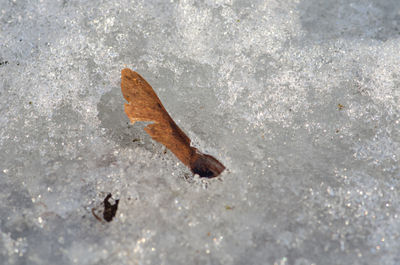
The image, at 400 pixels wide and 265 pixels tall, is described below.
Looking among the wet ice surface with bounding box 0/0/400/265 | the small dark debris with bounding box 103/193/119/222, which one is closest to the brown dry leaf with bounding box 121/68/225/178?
the wet ice surface with bounding box 0/0/400/265

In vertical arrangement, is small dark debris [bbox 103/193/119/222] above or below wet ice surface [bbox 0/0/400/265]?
below

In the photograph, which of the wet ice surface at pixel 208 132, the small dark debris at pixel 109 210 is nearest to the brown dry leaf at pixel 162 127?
the wet ice surface at pixel 208 132

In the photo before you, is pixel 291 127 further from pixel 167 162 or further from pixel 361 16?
pixel 361 16

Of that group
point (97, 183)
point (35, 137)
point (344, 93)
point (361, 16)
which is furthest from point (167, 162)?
point (361, 16)

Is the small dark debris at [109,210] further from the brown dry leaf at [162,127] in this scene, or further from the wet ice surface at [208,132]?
the brown dry leaf at [162,127]

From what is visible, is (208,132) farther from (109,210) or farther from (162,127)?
(109,210)

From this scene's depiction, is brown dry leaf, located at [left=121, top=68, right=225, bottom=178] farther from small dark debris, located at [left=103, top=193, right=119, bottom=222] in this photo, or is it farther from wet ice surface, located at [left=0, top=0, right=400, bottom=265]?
small dark debris, located at [left=103, top=193, right=119, bottom=222]
